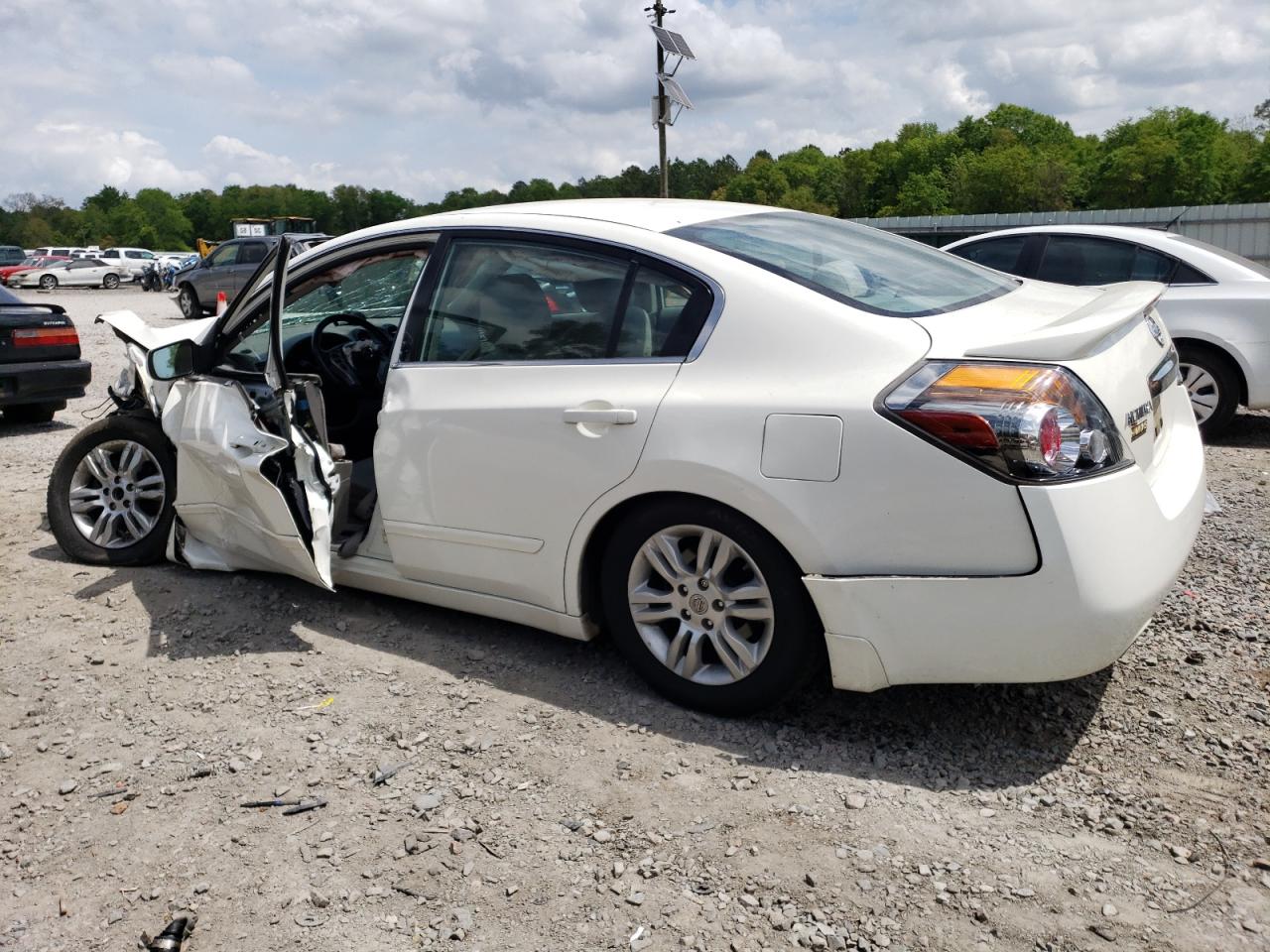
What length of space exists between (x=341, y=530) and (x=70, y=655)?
112 centimetres

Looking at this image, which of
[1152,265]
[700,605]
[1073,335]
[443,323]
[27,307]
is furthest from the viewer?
[27,307]

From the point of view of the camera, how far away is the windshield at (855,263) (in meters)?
3.42

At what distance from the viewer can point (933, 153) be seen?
108 metres

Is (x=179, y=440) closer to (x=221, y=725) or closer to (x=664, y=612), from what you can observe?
(x=221, y=725)

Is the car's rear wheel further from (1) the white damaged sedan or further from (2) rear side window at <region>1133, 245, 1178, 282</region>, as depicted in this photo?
(2) rear side window at <region>1133, 245, 1178, 282</region>

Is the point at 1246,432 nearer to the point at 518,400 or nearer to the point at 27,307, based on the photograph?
the point at 518,400

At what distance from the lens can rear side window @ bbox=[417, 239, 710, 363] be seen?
139 inches

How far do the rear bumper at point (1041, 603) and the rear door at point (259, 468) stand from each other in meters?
2.07

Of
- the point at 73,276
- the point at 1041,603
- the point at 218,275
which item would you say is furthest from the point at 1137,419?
the point at 73,276

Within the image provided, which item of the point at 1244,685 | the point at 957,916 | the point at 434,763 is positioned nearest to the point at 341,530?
the point at 434,763

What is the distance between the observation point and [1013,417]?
287cm

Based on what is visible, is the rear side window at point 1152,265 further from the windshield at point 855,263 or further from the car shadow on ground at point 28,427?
the car shadow on ground at point 28,427

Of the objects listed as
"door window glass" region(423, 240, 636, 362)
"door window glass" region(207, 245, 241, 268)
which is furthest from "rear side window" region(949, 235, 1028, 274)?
"door window glass" region(207, 245, 241, 268)

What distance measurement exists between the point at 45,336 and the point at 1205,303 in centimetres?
933
